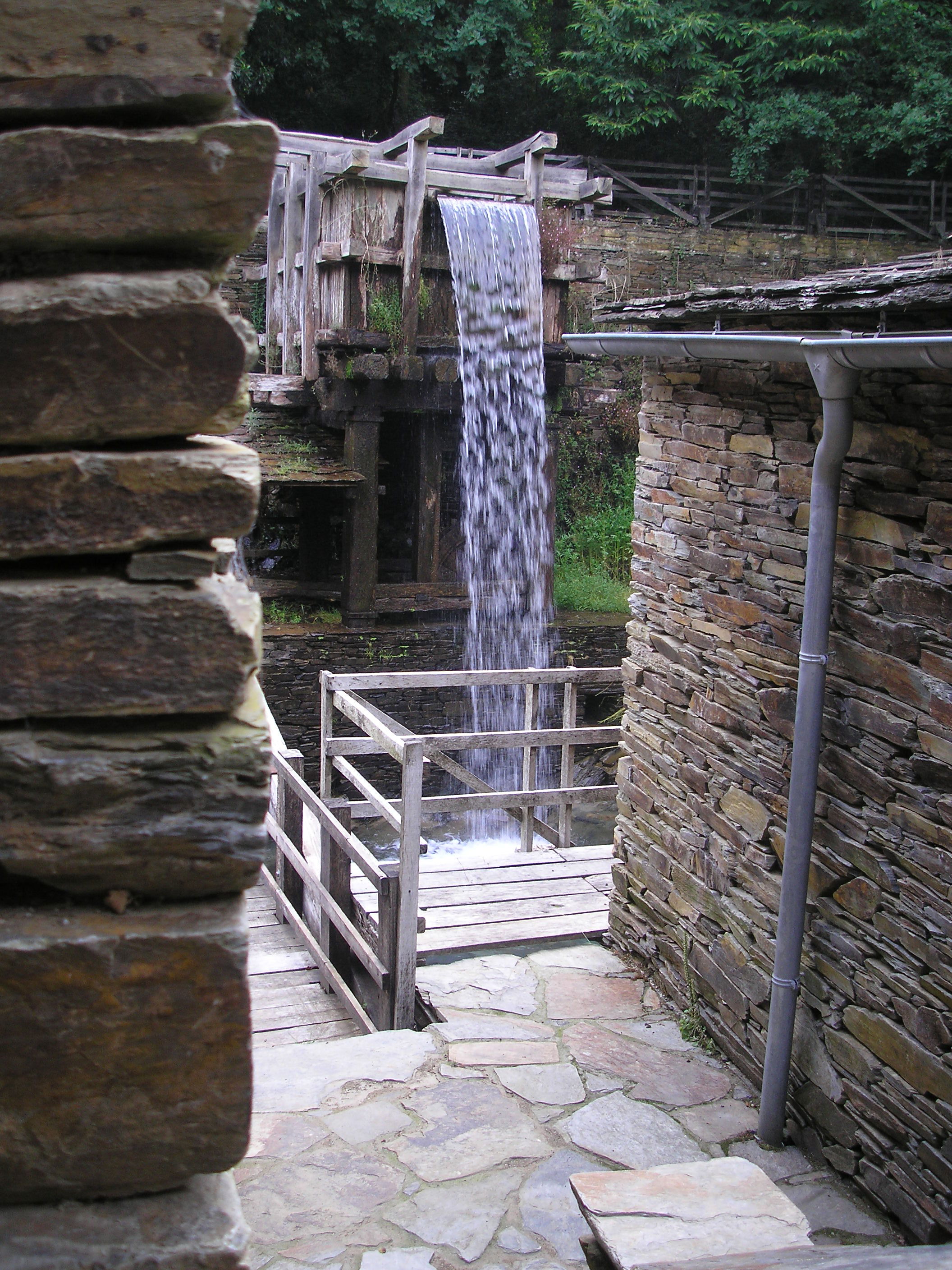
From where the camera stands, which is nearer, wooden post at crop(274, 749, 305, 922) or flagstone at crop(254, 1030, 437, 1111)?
flagstone at crop(254, 1030, 437, 1111)

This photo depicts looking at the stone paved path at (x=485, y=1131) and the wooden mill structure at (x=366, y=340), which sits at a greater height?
the wooden mill structure at (x=366, y=340)

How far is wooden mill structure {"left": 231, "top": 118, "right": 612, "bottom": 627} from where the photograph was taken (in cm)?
1105

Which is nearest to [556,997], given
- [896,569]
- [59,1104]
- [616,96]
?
[896,569]

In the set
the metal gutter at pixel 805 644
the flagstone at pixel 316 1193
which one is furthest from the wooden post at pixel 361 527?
the flagstone at pixel 316 1193

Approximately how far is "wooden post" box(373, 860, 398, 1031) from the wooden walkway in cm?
25

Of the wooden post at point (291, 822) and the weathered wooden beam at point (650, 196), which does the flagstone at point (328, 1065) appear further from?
the weathered wooden beam at point (650, 196)

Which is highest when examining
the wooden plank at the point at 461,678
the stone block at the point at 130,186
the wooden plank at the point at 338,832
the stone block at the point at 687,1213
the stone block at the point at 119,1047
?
the stone block at the point at 130,186

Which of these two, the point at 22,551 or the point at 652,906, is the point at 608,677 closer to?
the point at 652,906

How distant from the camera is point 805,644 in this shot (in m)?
3.70

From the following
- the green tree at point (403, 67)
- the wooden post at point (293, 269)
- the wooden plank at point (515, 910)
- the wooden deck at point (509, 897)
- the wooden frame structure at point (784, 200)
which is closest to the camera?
the wooden deck at point (509, 897)

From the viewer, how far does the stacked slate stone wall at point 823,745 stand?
3.37m

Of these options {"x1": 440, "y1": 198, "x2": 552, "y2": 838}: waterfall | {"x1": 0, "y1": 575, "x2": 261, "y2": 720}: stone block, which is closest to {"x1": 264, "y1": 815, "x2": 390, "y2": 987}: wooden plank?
{"x1": 0, "y1": 575, "x2": 261, "y2": 720}: stone block

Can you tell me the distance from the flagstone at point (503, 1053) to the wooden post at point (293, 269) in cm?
937

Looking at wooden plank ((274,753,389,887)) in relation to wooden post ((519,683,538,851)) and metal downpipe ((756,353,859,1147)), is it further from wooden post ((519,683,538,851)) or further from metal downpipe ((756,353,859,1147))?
metal downpipe ((756,353,859,1147))
